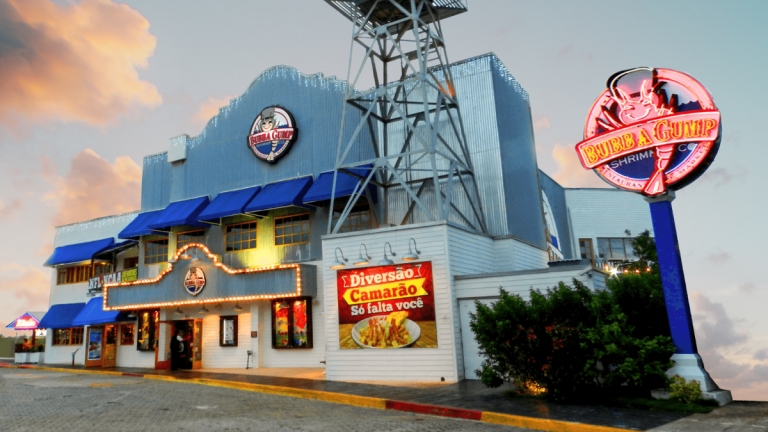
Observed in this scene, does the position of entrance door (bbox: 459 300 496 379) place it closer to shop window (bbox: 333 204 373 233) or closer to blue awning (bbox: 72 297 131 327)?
shop window (bbox: 333 204 373 233)

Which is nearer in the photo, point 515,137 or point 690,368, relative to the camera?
point 690,368

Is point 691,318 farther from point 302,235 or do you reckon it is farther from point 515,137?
point 302,235

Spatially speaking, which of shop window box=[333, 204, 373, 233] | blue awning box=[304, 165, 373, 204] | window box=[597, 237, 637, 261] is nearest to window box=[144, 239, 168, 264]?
blue awning box=[304, 165, 373, 204]

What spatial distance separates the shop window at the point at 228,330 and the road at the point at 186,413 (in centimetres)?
611

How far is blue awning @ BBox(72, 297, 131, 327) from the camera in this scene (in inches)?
1120

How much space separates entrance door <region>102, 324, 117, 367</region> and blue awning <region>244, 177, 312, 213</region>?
11622mm

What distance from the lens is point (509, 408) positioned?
11.9 m

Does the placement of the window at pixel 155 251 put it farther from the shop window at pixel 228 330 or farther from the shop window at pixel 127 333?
the shop window at pixel 228 330

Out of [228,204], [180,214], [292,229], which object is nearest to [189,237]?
[180,214]

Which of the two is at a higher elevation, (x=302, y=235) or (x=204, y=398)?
(x=302, y=235)

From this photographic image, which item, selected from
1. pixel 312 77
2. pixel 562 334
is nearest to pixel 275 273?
pixel 312 77

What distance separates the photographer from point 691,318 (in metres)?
12.6

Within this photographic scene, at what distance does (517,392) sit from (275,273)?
455 inches

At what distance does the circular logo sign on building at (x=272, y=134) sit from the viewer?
25.5 metres
